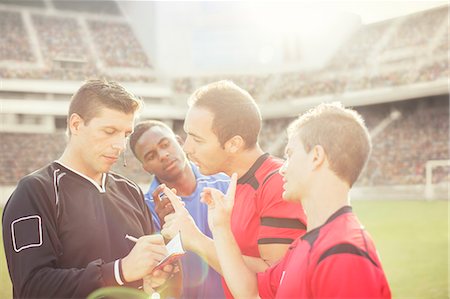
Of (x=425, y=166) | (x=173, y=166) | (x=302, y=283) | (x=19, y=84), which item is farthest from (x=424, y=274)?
(x=19, y=84)

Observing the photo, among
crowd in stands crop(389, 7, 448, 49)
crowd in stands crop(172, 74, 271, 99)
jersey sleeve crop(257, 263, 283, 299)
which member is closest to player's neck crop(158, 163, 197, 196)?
jersey sleeve crop(257, 263, 283, 299)

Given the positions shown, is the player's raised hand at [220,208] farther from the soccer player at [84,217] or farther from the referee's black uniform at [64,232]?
the referee's black uniform at [64,232]

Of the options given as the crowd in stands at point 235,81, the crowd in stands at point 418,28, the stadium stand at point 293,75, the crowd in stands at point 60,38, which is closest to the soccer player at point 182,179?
the stadium stand at point 293,75

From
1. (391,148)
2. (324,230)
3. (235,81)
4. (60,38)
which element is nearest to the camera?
(324,230)

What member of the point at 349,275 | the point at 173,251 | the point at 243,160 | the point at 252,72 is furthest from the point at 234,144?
the point at 252,72

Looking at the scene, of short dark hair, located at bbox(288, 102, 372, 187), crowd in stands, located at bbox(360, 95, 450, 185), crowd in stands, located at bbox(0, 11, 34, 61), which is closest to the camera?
short dark hair, located at bbox(288, 102, 372, 187)

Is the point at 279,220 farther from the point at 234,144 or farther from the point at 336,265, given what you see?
the point at 336,265

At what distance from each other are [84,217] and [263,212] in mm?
680

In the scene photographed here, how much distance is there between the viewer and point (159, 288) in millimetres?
2465

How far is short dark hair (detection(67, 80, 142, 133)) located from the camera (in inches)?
91.0

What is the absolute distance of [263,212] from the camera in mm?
2283

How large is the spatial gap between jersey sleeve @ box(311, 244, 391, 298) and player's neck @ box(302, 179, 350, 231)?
21 centimetres

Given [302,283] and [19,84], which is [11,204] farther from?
[19,84]

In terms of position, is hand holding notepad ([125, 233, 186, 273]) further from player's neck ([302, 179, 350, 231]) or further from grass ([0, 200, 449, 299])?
grass ([0, 200, 449, 299])
